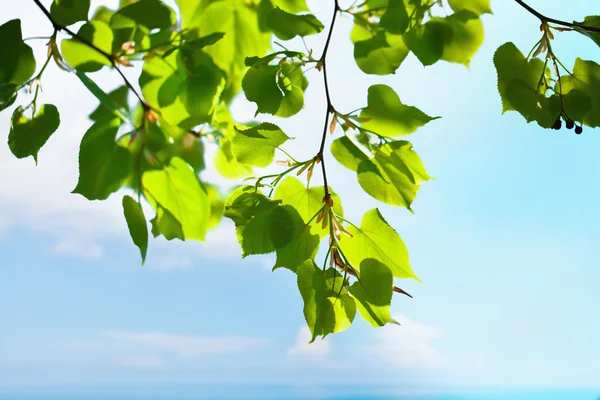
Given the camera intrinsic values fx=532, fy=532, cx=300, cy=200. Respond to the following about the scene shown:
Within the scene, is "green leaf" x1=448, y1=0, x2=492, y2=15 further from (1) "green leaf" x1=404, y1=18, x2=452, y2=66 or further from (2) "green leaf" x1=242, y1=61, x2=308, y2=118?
(2) "green leaf" x1=242, y1=61, x2=308, y2=118

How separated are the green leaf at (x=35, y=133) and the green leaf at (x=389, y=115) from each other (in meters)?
0.31

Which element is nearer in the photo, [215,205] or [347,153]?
[347,153]

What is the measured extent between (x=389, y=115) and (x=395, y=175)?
0.17 ft

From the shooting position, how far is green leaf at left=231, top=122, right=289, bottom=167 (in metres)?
0.46

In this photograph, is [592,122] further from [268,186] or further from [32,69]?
[32,69]

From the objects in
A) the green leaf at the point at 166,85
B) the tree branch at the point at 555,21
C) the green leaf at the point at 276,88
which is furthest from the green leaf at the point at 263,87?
the tree branch at the point at 555,21

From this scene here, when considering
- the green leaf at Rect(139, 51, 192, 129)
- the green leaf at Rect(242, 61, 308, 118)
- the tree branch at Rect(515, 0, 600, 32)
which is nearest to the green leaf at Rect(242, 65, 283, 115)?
the green leaf at Rect(242, 61, 308, 118)

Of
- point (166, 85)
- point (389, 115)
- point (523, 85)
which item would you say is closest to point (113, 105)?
point (166, 85)

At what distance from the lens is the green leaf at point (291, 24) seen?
1.48ft

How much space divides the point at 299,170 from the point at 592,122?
256mm

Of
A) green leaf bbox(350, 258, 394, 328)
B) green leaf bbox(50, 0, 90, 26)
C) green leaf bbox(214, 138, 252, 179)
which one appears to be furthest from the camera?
green leaf bbox(214, 138, 252, 179)

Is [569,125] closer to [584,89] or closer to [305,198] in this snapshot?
[584,89]

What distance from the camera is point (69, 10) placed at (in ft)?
1.68

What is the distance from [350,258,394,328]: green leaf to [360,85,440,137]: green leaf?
0.12 metres
